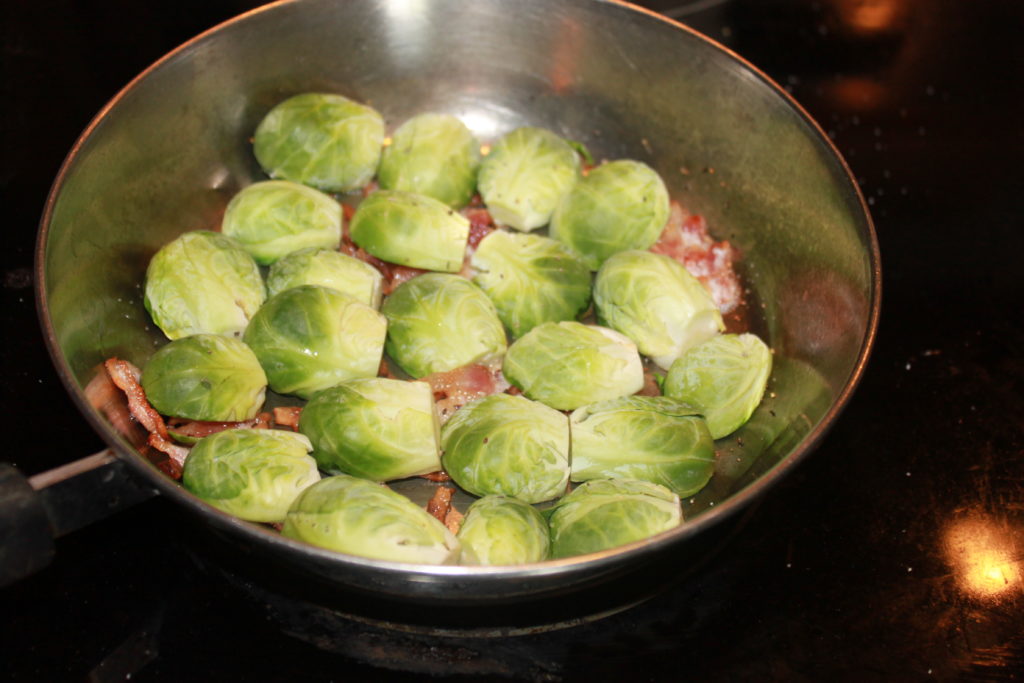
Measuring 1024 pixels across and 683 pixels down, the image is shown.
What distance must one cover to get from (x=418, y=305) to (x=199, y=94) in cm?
99

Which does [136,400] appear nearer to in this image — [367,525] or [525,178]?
[367,525]

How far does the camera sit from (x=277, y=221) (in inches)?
102

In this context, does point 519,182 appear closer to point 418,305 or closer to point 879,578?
point 418,305

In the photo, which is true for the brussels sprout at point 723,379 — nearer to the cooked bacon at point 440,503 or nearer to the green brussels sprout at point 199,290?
the cooked bacon at point 440,503

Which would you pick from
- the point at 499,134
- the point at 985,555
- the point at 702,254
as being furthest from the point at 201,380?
the point at 985,555

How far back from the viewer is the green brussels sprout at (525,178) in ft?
8.93

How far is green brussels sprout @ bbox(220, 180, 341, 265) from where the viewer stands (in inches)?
102

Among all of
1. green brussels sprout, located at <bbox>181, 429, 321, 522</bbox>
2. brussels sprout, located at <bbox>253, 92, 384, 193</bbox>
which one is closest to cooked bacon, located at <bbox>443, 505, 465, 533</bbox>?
green brussels sprout, located at <bbox>181, 429, 321, 522</bbox>

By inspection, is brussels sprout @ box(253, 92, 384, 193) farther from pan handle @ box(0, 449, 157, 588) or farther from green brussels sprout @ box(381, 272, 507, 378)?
pan handle @ box(0, 449, 157, 588)

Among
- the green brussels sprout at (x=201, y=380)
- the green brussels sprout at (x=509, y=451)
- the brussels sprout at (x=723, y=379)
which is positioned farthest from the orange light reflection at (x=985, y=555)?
the green brussels sprout at (x=201, y=380)

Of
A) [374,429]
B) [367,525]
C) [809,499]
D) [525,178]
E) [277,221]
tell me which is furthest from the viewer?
[525,178]

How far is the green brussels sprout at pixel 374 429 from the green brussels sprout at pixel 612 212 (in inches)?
30.3

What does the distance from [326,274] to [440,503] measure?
2.43 ft

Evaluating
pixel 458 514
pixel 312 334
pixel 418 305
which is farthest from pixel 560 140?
pixel 458 514
